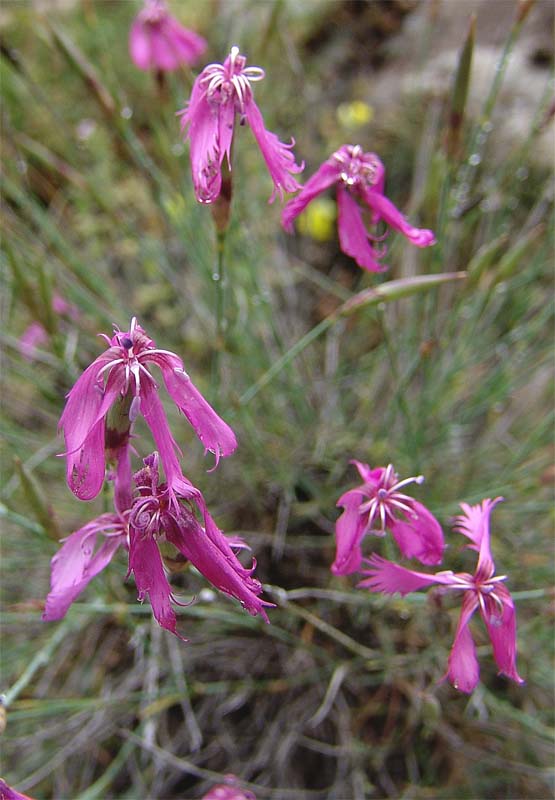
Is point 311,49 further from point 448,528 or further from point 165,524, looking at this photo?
point 165,524

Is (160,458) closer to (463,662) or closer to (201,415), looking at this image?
(201,415)

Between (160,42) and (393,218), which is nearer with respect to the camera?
(393,218)

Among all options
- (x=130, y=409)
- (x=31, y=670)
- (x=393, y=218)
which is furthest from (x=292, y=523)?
(x=130, y=409)

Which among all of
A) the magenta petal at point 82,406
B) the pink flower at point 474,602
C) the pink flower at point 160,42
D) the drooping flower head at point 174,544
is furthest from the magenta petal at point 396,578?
the pink flower at point 160,42

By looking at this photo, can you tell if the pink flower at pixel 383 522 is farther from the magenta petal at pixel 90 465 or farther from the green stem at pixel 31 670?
the green stem at pixel 31 670

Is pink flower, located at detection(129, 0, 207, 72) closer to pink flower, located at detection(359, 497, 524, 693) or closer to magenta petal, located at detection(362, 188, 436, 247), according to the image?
magenta petal, located at detection(362, 188, 436, 247)
